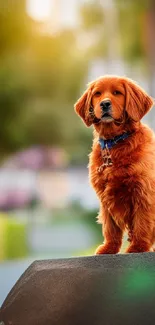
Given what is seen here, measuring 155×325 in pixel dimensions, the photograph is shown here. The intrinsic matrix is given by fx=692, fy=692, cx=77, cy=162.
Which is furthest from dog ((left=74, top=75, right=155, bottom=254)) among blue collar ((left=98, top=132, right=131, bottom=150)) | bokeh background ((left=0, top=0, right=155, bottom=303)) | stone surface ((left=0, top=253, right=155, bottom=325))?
bokeh background ((left=0, top=0, right=155, bottom=303))

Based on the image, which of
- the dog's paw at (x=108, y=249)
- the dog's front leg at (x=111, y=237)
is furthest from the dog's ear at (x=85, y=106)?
the dog's paw at (x=108, y=249)

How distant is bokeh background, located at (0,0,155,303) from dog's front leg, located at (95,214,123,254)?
10.0 metres

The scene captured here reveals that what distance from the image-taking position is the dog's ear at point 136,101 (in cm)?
209

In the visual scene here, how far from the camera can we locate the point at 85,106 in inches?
84.7

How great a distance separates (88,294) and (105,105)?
0.58 metres

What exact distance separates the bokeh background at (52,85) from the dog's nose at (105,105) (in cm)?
1036

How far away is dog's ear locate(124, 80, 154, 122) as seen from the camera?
2088 millimetres

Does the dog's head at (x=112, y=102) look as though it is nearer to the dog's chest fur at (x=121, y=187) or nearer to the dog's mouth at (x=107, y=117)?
the dog's mouth at (x=107, y=117)

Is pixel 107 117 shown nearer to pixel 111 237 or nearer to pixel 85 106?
pixel 85 106

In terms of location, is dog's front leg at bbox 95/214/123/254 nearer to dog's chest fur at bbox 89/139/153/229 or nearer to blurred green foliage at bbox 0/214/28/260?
dog's chest fur at bbox 89/139/153/229

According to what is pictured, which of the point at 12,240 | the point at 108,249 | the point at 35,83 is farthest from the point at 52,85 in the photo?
the point at 108,249

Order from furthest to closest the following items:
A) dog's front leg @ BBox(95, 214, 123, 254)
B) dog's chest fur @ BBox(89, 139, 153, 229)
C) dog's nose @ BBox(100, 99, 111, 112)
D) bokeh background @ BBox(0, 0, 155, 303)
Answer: bokeh background @ BBox(0, 0, 155, 303) < dog's front leg @ BBox(95, 214, 123, 254) < dog's chest fur @ BBox(89, 139, 153, 229) < dog's nose @ BBox(100, 99, 111, 112)

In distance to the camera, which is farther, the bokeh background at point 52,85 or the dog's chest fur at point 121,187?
the bokeh background at point 52,85

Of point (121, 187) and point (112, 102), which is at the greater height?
point (112, 102)
